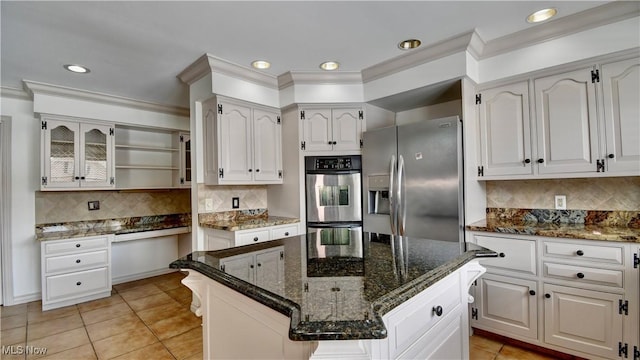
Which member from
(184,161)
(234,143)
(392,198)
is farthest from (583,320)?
(184,161)

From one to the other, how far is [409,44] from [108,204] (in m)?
4.09

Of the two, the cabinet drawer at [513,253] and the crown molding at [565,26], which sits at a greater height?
the crown molding at [565,26]

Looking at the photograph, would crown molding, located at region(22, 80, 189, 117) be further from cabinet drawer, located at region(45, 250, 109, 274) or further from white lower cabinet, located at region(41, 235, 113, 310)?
cabinet drawer, located at region(45, 250, 109, 274)

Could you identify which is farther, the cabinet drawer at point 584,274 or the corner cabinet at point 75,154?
the corner cabinet at point 75,154

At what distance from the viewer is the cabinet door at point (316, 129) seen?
10.4 ft

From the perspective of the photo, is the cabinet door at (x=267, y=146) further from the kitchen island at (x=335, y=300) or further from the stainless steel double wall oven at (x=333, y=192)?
the kitchen island at (x=335, y=300)

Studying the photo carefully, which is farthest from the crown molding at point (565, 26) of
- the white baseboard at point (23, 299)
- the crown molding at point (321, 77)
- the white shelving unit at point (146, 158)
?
the white baseboard at point (23, 299)

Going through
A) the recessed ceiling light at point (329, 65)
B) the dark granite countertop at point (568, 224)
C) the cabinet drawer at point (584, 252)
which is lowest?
the cabinet drawer at point (584, 252)

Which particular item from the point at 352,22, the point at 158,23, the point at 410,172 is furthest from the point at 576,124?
the point at 158,23

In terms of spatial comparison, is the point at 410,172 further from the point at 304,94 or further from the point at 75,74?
the point at 75,74

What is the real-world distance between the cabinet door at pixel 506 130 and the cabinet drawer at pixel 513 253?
565 mm

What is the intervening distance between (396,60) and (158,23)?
1937mm

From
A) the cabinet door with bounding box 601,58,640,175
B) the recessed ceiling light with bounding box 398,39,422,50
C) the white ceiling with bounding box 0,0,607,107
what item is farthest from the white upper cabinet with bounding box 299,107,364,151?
the cabinet door with bounding box 601,58,640,175

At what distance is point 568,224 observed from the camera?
2.34m
